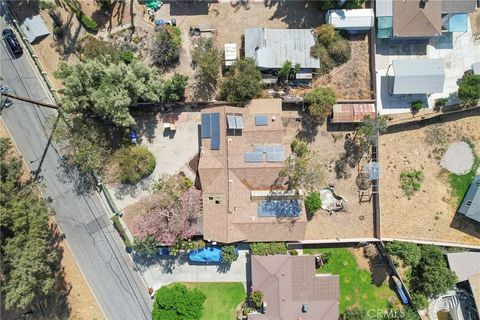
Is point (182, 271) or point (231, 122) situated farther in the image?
point (182, 271)

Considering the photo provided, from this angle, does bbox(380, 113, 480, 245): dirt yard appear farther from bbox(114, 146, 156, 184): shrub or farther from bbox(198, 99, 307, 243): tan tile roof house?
bbox(114, 146, 156, 184): shrub

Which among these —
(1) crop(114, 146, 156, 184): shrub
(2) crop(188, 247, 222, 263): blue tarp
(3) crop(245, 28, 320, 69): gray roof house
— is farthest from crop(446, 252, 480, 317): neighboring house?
(1) crop(114, 146, 156, 184): shrub

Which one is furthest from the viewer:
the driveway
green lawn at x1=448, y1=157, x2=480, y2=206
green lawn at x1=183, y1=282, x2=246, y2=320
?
green lawn at x1=448, y1=157, x2=480, y2=206

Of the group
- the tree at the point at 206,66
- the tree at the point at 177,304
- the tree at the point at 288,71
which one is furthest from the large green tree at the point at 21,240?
the tree at the point at 288,71

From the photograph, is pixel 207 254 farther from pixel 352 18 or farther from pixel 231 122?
pixel 352 18

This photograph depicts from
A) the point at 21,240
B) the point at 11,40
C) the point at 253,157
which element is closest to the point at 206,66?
the point at 253,157
